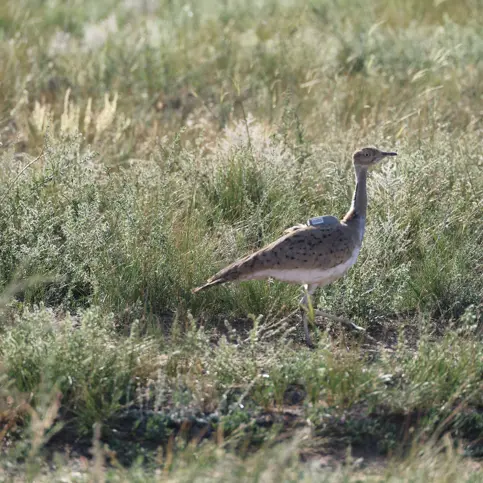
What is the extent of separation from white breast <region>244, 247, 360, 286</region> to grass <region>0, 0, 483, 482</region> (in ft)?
0.87

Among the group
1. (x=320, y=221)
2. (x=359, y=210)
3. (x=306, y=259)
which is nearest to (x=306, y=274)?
(x=306, y=259)

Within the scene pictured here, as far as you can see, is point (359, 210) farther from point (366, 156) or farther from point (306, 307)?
point (306, 307)

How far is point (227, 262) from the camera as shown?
5957mm

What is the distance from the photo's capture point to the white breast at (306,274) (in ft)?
17.1

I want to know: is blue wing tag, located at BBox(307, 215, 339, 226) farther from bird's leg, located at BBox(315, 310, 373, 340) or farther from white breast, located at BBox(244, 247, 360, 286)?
bird's leg, located at BBox(315, 310, 373, 340)

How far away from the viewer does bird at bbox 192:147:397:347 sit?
205 inches

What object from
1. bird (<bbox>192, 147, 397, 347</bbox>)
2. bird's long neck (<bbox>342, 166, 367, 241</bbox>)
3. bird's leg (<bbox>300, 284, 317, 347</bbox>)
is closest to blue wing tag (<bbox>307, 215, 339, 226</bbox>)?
bird (<bbox>192, 147, 397, 347</bbox>)

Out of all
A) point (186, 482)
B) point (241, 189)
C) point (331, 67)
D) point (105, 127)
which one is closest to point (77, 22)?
point (331, 67)

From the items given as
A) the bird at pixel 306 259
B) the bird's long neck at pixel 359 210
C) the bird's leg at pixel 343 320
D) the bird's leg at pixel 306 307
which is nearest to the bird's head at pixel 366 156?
the bird's long neck at pixel 359 210

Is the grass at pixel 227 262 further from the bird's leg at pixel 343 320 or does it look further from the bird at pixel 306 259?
the bird at pixel 306 259

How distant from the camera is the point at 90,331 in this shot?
460 cm

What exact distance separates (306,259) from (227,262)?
817mm

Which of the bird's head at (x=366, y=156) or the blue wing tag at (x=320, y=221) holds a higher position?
the bird's head at (x=366, y=156)

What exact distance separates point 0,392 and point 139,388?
653mm
